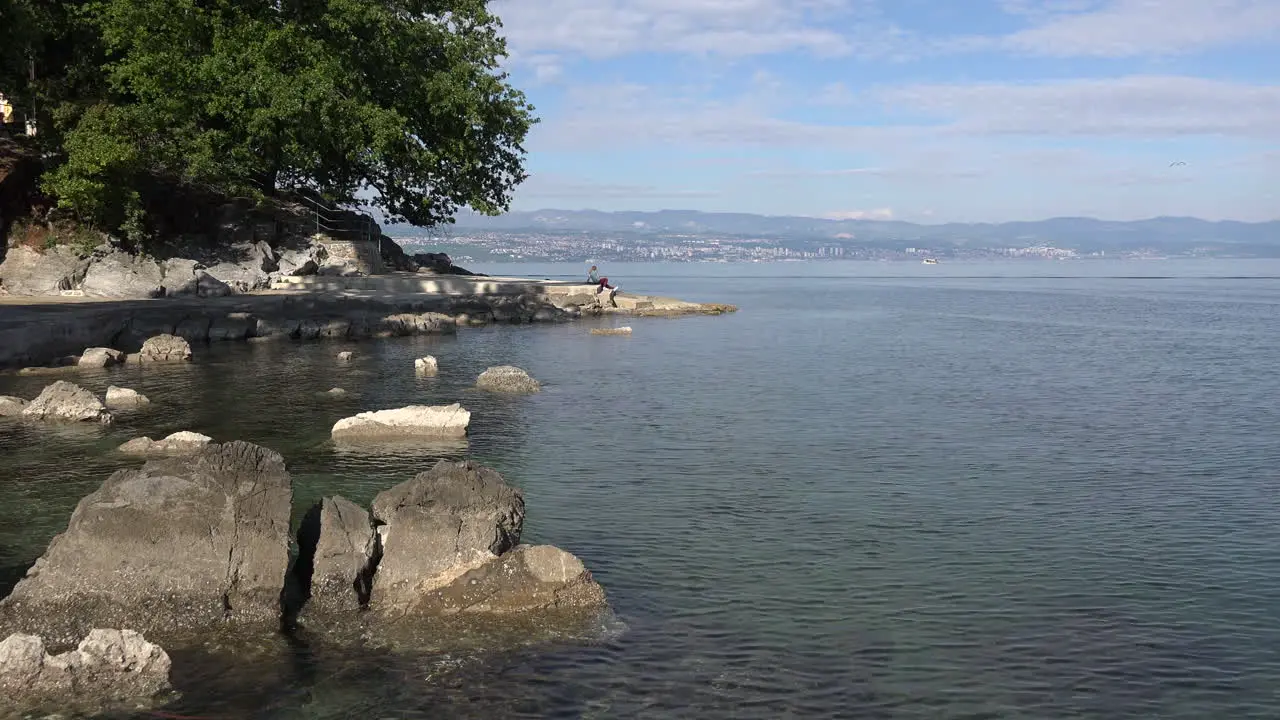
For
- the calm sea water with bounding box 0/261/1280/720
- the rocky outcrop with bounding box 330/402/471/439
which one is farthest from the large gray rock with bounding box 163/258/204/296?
the rocky outcrop with bounding box 330/402/471/439

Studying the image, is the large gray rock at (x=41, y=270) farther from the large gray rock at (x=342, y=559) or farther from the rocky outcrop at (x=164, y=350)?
the large gray rock at (x=342, y=559)

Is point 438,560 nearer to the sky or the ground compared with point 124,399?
nearer to the sky

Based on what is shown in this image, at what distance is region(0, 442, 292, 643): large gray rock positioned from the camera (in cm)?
1538

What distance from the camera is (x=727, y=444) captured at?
29578 mm

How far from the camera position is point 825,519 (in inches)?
857

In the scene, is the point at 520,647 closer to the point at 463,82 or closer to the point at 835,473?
the point at 835,473

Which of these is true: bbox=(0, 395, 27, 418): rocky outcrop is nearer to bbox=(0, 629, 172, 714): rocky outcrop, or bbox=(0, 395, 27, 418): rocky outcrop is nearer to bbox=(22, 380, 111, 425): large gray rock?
bbox=(22, 380, 111, 425): large gray rock

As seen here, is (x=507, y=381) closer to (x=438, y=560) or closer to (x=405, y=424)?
(x=405, y=424)

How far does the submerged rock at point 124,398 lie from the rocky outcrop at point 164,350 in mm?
10785

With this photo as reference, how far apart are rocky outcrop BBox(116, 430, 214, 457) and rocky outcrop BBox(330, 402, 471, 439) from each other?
10.9 ft

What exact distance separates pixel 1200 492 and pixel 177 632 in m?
19.4

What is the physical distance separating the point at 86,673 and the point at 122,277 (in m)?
48.9

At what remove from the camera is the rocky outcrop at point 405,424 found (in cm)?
2859

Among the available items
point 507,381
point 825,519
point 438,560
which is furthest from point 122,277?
point 438,560
